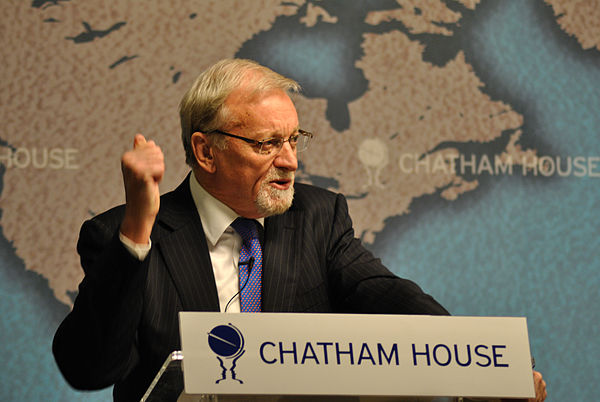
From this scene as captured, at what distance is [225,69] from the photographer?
5.99 ft

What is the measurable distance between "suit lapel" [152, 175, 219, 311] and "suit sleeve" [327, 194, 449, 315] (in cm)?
33

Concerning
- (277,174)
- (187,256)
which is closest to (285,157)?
(277,174)

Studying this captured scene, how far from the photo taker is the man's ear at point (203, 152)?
185 cm

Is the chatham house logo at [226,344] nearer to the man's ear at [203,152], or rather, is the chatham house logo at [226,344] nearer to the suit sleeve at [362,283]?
the suit sleeve at [362,283]

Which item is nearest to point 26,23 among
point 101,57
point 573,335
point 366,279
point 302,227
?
point 101,57

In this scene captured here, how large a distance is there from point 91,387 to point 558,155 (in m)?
2.05

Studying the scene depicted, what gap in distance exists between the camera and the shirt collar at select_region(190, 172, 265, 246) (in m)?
1.78

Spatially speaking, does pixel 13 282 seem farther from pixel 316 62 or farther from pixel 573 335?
pixel 573 335

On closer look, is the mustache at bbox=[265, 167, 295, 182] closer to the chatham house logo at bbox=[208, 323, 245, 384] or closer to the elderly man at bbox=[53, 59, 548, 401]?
the elderly man at bbox=[53, 59, 548, 401]

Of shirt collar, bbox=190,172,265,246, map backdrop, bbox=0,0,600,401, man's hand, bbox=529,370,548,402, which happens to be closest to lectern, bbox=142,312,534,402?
man's hand, bbox=529,370,548,402

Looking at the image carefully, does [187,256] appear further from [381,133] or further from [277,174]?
[381,133]

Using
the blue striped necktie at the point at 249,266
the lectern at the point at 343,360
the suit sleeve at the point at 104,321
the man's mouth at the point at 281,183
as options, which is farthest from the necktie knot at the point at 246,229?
the lectern at the point at 343,360

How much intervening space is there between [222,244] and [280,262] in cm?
16

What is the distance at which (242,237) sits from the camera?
1785 mm
